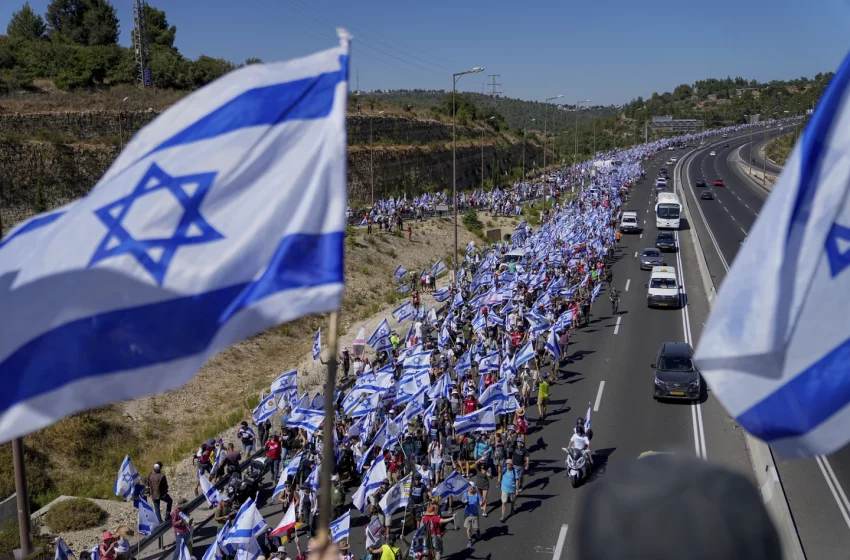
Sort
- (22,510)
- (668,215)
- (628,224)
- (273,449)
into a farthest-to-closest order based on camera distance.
→ (628,224) → (668,215) → (273,449) → (22,510)

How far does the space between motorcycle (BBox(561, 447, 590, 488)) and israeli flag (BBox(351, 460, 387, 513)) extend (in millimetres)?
4582

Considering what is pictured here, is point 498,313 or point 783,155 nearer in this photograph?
point 498,313

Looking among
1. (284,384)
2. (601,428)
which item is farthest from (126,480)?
(601,428)

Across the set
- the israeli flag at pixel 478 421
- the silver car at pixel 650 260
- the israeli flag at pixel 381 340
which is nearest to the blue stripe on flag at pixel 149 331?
the israeli flag at pixel 478 421

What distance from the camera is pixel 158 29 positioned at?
84.8m

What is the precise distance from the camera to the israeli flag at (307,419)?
17.5 meters

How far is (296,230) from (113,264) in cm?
110

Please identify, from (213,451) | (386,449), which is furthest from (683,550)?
(213,451)

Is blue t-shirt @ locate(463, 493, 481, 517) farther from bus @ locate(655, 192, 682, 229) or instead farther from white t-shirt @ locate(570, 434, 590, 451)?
bus @ locate(655, 192, 682, 229)

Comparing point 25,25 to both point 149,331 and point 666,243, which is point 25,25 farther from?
point 149,331

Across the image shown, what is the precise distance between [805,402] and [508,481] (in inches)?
518

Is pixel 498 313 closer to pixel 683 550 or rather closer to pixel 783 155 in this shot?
pixel 683 550

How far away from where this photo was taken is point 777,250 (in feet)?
14.4

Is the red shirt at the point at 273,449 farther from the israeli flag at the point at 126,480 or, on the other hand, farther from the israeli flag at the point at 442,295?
the israeli flag at the point at 442,295
